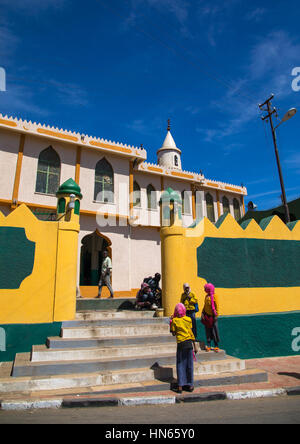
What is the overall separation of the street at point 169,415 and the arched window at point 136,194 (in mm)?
12858

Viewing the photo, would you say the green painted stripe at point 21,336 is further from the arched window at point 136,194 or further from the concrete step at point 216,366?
→ the arched window at point 136,194

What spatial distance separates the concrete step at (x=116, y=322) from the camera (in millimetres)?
6371

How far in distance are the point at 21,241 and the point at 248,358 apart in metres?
6.29

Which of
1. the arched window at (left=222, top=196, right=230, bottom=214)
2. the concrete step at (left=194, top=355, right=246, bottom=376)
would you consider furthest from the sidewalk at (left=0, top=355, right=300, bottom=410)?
the arched window at (left=222, top=196, right=230, bottom=214)

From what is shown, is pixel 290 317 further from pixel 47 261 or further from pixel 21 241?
pixel 21 241

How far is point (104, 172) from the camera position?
50.2ft

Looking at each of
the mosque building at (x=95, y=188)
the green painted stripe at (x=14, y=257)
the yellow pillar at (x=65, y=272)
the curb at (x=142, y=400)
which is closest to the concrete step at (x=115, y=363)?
the curb at (x=142, y=400)

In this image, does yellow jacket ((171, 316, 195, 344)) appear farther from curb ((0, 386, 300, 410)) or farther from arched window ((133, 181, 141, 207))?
arched window ((133, 181, 141, 207))

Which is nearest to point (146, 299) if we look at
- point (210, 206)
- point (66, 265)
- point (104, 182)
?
point (66, 265)

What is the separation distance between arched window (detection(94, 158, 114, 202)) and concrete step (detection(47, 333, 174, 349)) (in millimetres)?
9584

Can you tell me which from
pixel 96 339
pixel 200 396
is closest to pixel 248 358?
pixel 200 396

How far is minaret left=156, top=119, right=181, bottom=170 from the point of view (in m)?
24.0

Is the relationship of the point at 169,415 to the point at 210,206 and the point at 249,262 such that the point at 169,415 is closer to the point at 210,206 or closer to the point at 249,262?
the point at 249,262

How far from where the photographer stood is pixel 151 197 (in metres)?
17.6
